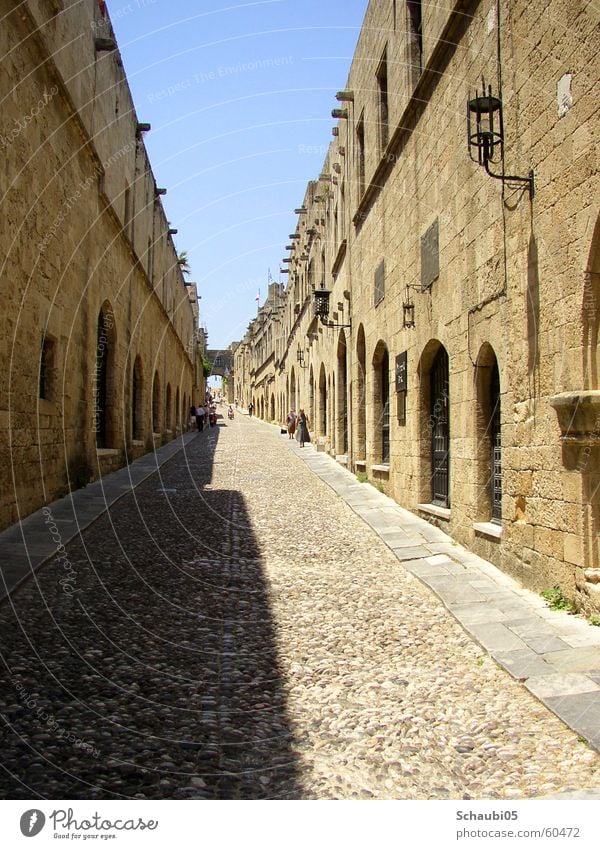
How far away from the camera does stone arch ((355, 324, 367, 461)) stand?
1451 centimetres

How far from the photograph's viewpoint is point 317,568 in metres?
6.72

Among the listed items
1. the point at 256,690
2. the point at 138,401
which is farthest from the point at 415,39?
the point at 138,401

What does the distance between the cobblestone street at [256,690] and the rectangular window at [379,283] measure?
634 centimetres

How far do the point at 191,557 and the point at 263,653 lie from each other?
8.63 ft

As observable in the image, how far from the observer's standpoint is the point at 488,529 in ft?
22.3

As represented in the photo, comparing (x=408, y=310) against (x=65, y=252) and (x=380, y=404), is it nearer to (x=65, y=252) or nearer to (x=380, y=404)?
(x=380, y=404)

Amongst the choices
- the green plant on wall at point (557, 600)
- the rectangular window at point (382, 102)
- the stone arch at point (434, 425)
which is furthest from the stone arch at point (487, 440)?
the rectangular window at point (382, 102)

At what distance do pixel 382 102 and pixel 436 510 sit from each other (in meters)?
7.74

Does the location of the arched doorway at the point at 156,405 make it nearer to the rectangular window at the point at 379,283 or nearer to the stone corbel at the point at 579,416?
the rectangular window at the point at 379,283

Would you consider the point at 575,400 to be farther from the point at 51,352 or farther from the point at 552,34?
the point at 51,352

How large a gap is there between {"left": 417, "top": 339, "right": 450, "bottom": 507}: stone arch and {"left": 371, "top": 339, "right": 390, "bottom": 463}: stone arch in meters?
3.00

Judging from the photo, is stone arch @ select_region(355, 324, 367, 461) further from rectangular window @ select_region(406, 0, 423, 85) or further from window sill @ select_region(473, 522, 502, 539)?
window sill @ select_region(473, 522, 502, 539)

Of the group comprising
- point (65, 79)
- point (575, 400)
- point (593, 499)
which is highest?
point (65, 79)

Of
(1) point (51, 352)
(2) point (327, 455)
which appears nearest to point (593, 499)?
(1) point (51, 352)
